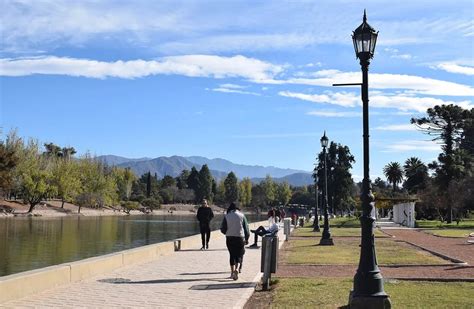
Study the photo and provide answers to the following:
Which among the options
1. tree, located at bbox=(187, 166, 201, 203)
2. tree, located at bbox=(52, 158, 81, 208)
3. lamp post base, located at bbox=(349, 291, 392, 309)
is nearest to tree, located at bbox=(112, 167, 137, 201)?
tree, located at bbox=(52, 158, 81, 208)

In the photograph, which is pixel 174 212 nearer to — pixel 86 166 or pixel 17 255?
pixel 86 166

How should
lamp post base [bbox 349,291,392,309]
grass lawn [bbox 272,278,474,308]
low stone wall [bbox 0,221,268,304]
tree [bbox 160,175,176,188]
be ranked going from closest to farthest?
1. lamp post base [bbox 349,291,392,309]
2. low stone wall [bbox 0,221,268,304]
3. grass lawn [bbox 272,278,474,308]
4. tree [bbox 160,175,176,188]

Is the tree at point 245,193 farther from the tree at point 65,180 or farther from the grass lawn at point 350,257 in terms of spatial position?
the grass lawn at point 350,257

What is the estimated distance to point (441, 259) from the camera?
18938 mm

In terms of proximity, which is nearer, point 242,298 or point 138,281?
point 242,298

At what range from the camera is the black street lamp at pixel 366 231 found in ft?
29.2

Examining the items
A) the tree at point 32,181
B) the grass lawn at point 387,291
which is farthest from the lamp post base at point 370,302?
the tree at point 32,181

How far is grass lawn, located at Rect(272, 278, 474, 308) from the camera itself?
9781 millimetres

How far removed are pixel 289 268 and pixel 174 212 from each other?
128883 mm

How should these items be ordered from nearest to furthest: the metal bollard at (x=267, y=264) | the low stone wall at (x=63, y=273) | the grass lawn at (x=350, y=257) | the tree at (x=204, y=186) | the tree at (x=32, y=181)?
the low stone wall at (x=63, y=273) < the metal bollard at (x=267, y=264) < the grass lawn at (x=350, y=257) < the tree at (x=32, y=181) < the tree at (x=204, y=186)

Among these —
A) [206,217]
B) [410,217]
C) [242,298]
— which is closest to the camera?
[242,298]

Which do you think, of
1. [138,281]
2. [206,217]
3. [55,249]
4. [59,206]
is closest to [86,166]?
[59,206]

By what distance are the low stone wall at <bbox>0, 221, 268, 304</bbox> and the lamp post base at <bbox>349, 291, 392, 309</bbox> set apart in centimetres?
534

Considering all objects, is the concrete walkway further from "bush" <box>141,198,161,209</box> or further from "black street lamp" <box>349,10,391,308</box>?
"bush" <box>141,198,161,209</box>
